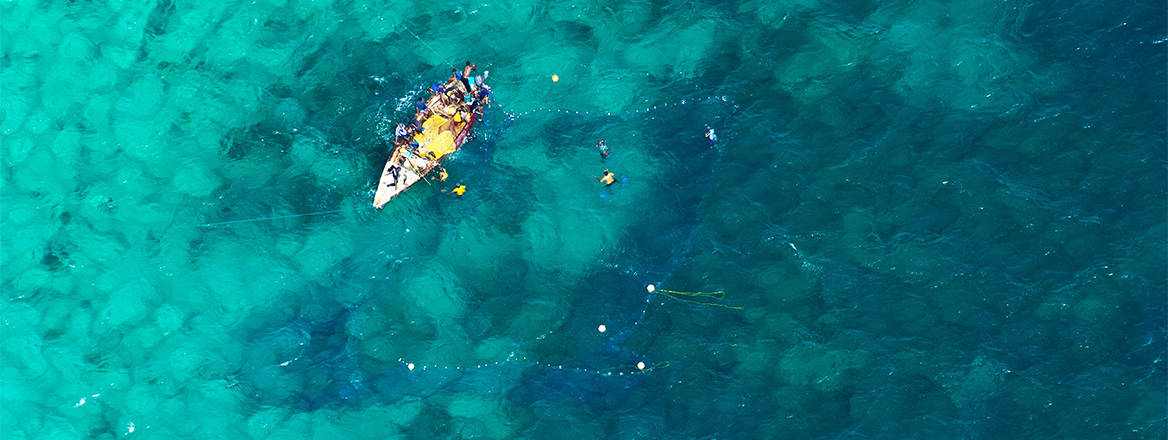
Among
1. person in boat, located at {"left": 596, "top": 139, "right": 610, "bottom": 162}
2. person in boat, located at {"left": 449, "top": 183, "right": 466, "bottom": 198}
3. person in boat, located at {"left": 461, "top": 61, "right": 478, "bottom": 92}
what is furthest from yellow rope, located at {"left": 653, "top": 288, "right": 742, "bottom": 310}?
person in boat, located at {"left": 461, "top": 61, "right": 478, "bottom": 92}

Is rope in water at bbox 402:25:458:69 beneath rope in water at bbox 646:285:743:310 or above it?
above

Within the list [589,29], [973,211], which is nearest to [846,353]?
[973,211]

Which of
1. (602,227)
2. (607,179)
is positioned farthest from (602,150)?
(602,227)

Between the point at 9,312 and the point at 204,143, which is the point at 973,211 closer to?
the point at 204,143

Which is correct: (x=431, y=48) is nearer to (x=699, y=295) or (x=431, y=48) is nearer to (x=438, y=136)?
(x=438, y=136)

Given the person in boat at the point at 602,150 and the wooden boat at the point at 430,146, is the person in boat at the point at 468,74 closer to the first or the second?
the wooden boat at the point at 430,146

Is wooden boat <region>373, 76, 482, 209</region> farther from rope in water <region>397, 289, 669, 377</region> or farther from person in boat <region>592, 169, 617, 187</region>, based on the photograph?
rope in water <region>397, 289, 669, 377</region>
